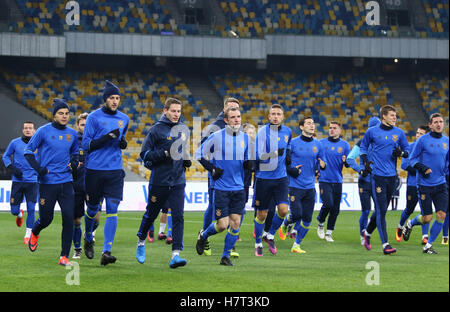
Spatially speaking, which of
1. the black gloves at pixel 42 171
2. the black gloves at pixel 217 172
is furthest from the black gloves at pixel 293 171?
the black gloves at pixel 42 171

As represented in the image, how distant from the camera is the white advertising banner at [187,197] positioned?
23.2 metres

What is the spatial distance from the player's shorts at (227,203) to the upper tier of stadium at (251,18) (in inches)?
1045

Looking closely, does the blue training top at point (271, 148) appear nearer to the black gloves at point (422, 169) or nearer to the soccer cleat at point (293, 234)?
the black gloves at point (422, 169)

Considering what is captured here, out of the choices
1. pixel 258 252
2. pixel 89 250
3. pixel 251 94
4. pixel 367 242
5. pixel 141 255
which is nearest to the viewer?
pixel 141 255

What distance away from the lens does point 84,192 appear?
11.5 metres

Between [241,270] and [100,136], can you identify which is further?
[100,136]

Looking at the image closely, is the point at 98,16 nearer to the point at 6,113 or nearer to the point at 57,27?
the point at 57,27

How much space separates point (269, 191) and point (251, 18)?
89.5 ft

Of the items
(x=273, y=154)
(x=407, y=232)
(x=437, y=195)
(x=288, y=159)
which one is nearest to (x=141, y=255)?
(x=273, y=154)

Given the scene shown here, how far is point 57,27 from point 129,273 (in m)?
27.4

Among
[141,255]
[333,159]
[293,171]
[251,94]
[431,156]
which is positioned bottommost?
[141,255]

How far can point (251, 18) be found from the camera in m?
37.9

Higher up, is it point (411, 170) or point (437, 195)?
point (411, 170)

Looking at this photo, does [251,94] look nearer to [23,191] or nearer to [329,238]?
[329,238]
